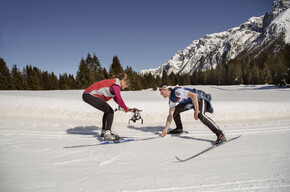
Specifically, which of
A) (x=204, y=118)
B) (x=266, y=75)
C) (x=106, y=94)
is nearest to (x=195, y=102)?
(x=204, y=118)

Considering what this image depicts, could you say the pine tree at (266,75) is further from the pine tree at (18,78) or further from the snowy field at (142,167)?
the pine tree at (18,78)

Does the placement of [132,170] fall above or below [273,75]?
below

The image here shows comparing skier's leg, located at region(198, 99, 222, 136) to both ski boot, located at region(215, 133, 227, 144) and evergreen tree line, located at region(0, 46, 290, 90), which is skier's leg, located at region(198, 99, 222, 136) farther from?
evergreen tree line, located at region(0, 46, 290, 90)

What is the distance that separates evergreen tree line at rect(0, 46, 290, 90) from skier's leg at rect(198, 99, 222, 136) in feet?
80.4

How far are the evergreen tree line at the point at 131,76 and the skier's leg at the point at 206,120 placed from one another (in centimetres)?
2451

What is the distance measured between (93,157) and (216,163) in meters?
2.43

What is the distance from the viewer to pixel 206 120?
4.40m

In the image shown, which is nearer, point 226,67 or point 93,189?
point 93,189

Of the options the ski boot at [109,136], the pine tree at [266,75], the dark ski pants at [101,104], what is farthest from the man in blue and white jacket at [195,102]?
the pine tree at [266,75]

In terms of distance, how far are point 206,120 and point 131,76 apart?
48.6 meters

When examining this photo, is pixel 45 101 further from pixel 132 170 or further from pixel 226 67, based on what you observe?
pixel 226 67

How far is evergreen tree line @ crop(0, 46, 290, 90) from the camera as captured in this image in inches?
1549

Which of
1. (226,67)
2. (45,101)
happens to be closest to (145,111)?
(45,101)

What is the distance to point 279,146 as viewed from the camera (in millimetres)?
3648
